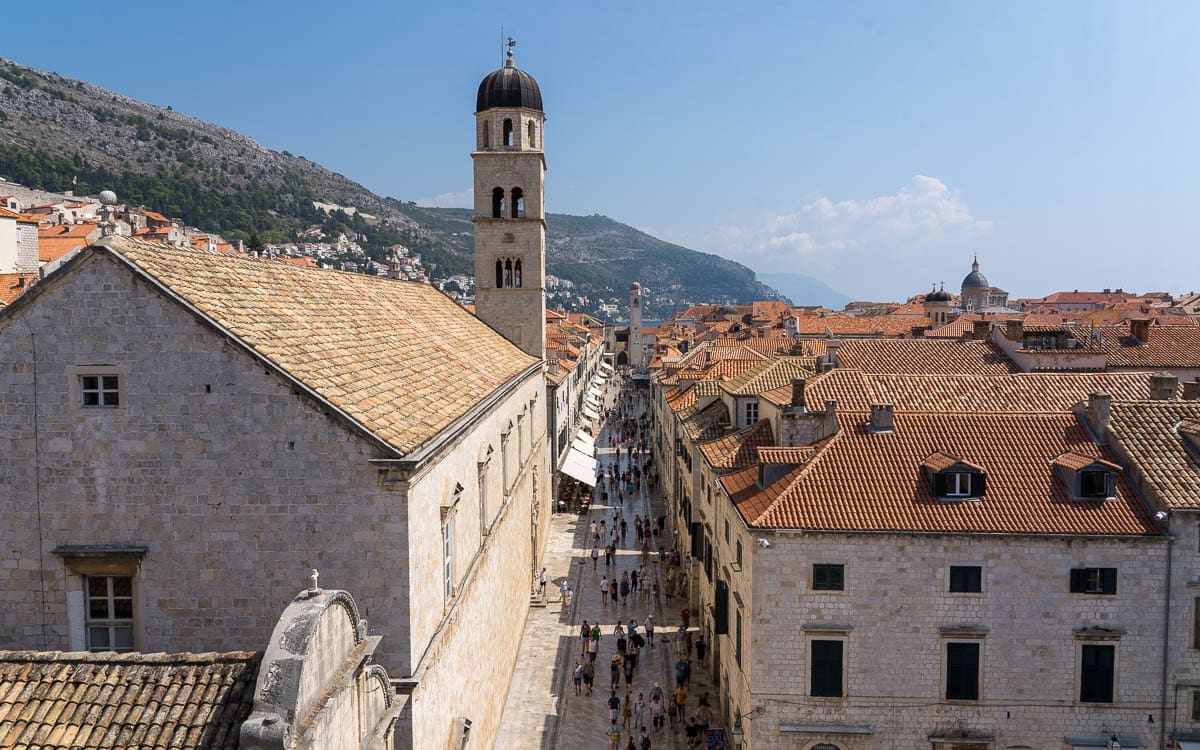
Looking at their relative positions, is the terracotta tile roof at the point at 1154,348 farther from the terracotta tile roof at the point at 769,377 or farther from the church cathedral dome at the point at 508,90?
the church cathedral dome at the point at 508,90

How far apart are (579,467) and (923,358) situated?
20511 mm

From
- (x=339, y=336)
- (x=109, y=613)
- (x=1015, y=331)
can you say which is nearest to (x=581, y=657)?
(x=339, y=336)

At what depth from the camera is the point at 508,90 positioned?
38812mm

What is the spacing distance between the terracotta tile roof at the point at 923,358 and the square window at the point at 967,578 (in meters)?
22.4

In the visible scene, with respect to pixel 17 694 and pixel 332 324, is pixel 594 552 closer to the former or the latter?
pixel 332 324

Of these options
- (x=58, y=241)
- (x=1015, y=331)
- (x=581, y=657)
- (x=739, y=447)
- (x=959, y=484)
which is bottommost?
(x=581, y=657)

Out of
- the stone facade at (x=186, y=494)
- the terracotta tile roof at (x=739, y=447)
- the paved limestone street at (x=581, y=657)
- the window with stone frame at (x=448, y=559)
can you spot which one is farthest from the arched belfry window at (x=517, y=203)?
the stone facade at (x=186, y=494)

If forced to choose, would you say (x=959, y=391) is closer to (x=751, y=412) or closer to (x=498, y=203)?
(x=751, y=412)

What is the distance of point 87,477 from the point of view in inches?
528

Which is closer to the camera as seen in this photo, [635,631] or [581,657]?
[581,657]

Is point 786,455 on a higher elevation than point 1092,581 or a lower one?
higher

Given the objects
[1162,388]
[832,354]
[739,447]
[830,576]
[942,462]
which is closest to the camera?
[830,576]

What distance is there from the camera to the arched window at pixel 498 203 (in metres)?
40.2

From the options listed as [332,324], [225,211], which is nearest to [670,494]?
[332,324]
